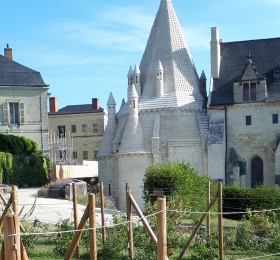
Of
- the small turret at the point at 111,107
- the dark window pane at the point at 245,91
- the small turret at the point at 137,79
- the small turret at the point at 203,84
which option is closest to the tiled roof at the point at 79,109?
the small turret at the point at 111,107

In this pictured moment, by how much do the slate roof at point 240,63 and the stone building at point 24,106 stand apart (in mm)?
13352

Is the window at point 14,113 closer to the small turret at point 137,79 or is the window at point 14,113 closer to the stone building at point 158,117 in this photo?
the stone building at point 158,117

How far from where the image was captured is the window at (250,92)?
1628 inches

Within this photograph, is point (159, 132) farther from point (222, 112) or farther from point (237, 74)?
point (237, 74)

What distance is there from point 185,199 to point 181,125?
13626mm

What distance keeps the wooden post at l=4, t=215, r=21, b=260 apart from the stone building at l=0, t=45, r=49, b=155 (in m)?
34.6

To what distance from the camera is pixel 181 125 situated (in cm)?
4144

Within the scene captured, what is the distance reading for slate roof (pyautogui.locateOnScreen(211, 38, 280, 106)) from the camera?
138ft

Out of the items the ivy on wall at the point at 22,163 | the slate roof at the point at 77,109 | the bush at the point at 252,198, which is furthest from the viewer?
the slate roof at the point at 77,109

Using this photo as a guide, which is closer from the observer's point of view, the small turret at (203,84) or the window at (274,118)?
the window at (274,118)

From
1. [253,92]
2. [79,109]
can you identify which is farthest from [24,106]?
[79,109]

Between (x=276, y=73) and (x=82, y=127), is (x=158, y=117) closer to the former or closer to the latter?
(x=276, y=73)

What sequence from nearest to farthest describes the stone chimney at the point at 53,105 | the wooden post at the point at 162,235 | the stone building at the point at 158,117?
the wooden post at the point at 162,235
the stone building at the point at 158,117
the stone chimney at the point at 53,105

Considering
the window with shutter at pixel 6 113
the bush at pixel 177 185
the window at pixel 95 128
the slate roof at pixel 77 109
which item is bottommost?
the bush at pixel 177 185
